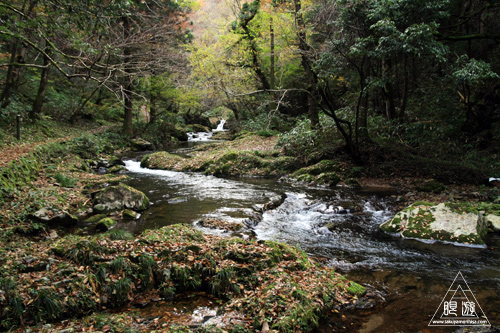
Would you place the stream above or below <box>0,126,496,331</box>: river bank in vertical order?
below

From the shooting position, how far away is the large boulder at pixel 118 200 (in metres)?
8.06

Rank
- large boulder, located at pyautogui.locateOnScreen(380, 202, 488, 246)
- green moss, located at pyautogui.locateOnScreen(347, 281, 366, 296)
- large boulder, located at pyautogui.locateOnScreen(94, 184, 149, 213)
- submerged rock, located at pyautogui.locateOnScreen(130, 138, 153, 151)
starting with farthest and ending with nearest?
1. submerged rock, located at pyautogui.locateOnScreen(130, 138, 153, 151)
2. large boulder, located at pyautogui.locateOnScreen(94, 184, 149, 213)
3. large boulder, located at pyautogui.locateOnScreen(380, 202, 488, 246)
4. green moss, located at pyautogui.locateOnScreen(347, 281, 366, 296)

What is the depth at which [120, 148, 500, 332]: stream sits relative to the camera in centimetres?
389

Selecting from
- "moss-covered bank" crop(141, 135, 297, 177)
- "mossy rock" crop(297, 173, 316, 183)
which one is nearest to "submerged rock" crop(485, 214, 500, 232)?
"mossy rock" crop(297, 173, 316, 183)

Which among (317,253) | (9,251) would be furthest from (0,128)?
(317,253)

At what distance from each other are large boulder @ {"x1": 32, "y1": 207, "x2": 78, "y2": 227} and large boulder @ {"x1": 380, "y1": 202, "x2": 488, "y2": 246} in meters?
7.52

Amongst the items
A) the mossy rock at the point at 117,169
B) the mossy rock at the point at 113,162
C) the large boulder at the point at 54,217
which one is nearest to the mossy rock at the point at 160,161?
the mossy rock at the point at 113,162

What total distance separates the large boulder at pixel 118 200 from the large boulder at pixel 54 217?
1.08m

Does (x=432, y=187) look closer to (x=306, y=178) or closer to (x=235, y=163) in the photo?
(x=306, y=178)

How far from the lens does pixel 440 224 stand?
21.2 feet

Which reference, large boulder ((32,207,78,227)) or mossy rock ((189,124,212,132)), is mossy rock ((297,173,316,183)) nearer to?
large boulder ((32,207,78,227))

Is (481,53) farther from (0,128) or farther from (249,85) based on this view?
(0,128)

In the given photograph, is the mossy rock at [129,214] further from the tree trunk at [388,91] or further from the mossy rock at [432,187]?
the tree trunk at [388,91]

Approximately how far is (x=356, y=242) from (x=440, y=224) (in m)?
1.99
